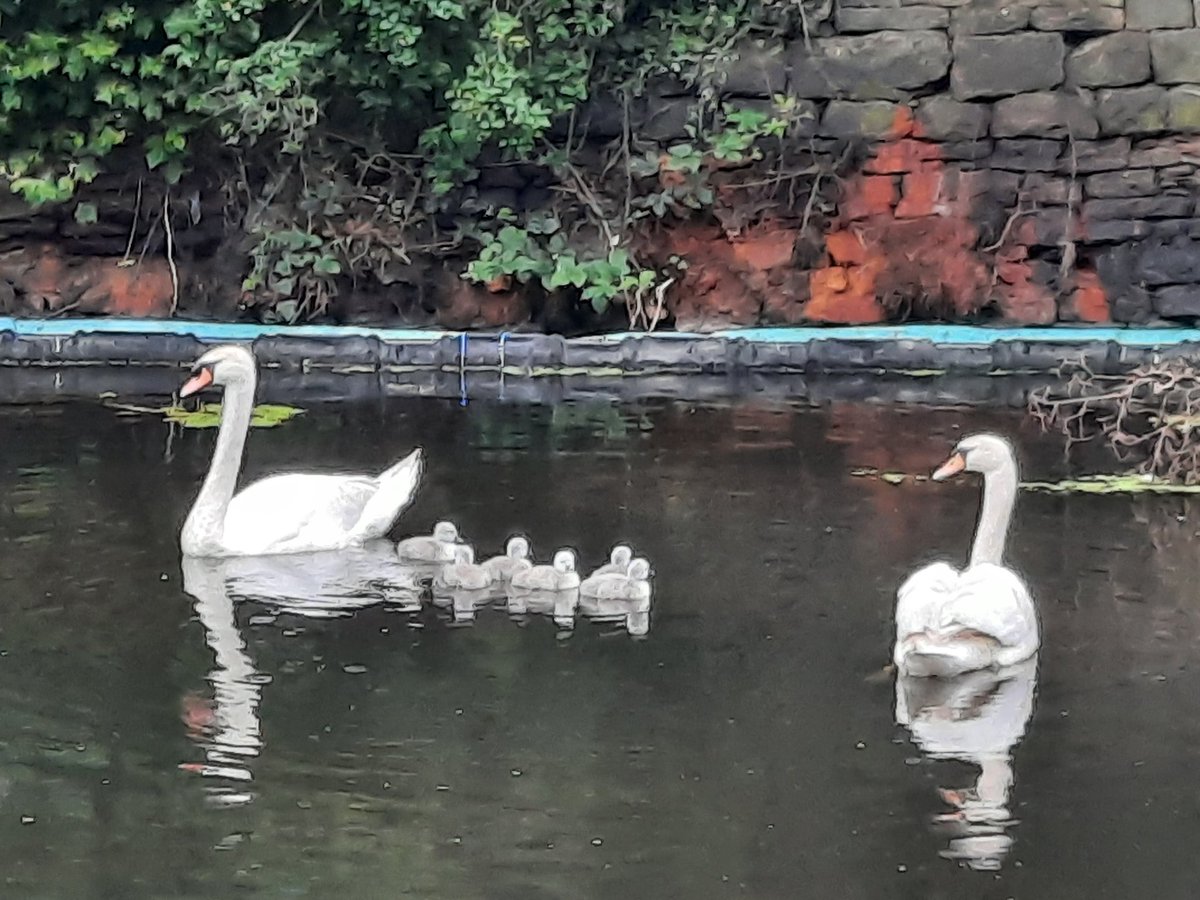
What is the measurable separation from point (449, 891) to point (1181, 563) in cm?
422

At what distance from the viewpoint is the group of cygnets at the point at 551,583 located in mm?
7762

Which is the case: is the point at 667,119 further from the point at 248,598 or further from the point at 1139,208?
the point at 248,598

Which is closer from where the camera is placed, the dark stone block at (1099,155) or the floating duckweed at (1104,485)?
the floating duckweed at (1104,485)

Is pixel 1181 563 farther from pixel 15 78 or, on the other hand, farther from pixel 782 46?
pixel 15 78

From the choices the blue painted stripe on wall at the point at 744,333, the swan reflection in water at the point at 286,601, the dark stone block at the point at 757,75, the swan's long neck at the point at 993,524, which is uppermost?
the dark stone block at the point at 757,75

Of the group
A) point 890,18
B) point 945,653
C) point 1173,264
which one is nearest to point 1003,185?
point 1173,264

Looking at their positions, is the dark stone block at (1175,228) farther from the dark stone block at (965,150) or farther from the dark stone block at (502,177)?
the dark stone block at (502,177)

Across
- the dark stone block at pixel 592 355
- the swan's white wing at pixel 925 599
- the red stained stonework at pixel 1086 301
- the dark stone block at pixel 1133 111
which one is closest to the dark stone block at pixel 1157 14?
the dark stone block at pixel 1133 111

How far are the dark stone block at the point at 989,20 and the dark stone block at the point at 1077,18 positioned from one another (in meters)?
0.09

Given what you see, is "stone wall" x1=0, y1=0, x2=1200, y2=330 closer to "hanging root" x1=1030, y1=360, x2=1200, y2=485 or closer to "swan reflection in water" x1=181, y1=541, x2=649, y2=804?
"hanging root" x1=1030, y1=360, x2=1200, y2=485

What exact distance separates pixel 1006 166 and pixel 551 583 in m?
7.99

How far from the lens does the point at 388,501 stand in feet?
28.8

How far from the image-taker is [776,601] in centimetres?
787

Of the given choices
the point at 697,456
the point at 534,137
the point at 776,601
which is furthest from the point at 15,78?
the point at 776,601
